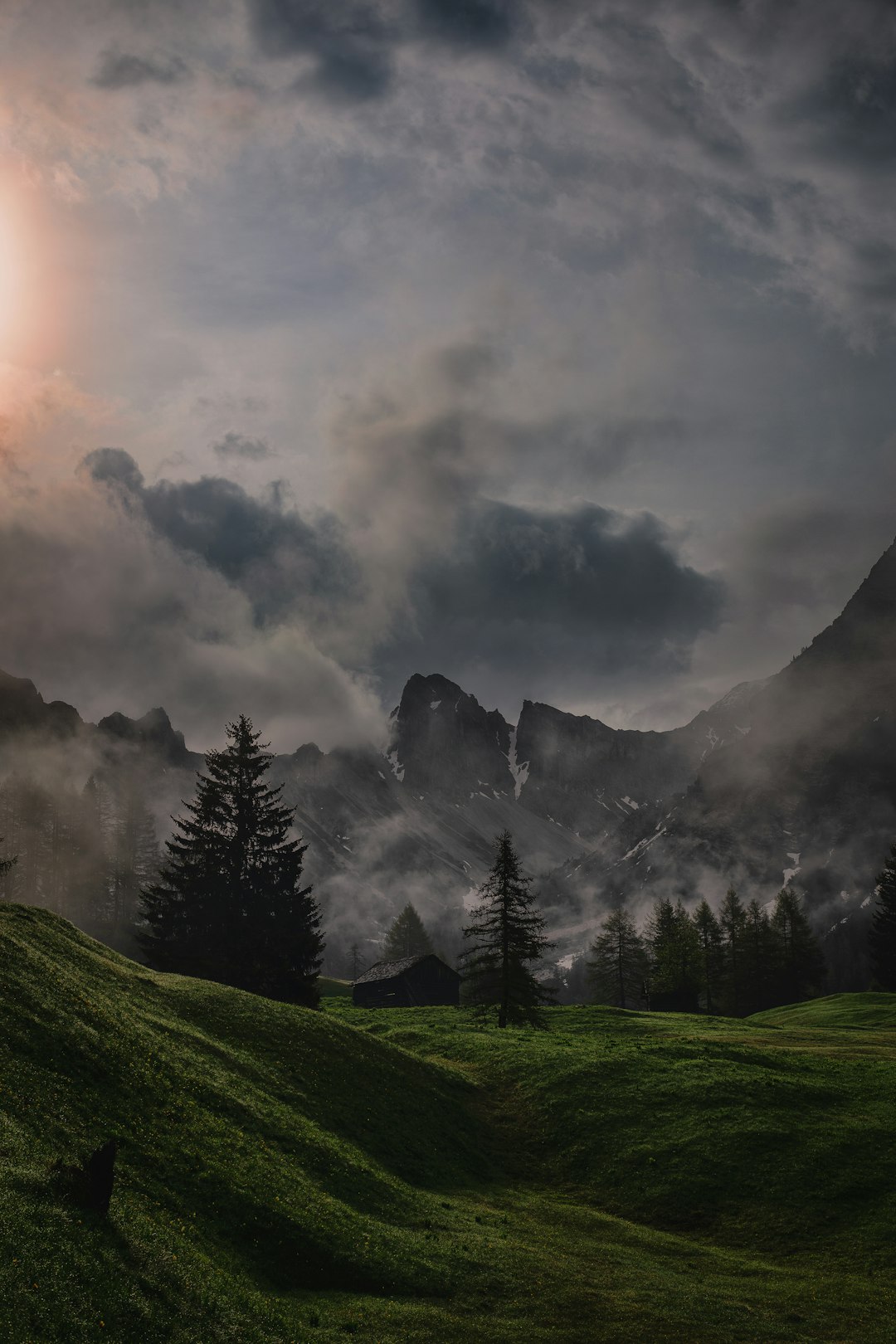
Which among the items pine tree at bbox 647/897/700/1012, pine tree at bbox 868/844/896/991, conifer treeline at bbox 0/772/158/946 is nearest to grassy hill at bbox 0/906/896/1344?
pine tree at bbox 647/897/700/1012

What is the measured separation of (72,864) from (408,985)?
6652 cm

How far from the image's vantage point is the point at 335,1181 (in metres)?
28.1

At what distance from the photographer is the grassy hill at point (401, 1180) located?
18.1 metres

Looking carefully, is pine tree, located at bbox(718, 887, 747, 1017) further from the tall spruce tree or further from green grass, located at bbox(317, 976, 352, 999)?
green grass, located at bbox(317, 976, 352, 999)

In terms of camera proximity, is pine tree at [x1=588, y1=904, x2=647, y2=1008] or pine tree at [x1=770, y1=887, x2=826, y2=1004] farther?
pine tree at [x1=588, y1=904, x2=647, y2=1008]

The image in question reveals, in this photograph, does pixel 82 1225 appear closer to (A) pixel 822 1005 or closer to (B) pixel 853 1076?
(B) pixel 853 1076

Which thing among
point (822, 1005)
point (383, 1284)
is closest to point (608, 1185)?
point (383, 1284)

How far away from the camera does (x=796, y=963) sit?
111 meters

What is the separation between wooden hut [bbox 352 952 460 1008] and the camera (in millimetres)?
95875

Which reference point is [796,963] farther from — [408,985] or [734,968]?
[408,985]

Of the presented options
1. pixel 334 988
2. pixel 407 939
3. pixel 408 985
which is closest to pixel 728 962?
pixel 408 985

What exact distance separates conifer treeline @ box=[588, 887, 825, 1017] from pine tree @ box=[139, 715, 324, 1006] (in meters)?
54.6

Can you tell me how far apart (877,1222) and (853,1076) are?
16.7 meters

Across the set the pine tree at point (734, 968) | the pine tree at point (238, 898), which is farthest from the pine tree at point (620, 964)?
the pine tree at point (238, 898)
